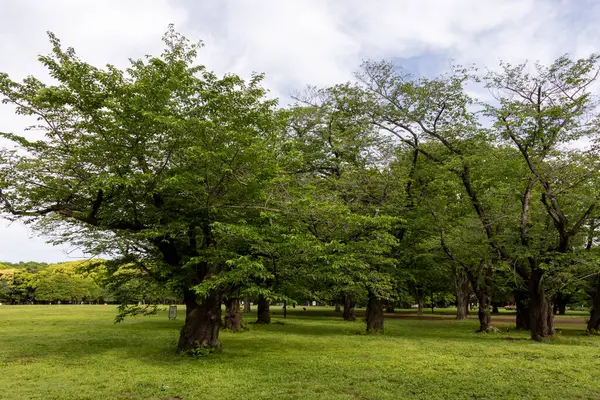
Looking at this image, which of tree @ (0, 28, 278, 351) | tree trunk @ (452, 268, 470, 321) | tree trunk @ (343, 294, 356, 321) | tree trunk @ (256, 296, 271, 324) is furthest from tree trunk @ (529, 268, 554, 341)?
tree trunk @ (343, 294, 356, 321)

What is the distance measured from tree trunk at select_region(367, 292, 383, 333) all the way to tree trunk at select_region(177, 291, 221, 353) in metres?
10.0

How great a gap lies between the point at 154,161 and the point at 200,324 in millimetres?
5144

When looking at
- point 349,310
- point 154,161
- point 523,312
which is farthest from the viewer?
point 349,310

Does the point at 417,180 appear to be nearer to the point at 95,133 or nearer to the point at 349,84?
the point at 349,84

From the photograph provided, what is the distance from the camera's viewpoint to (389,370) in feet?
35.4

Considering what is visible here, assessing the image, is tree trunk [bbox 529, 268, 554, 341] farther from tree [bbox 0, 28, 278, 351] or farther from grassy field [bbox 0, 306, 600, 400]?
tree [bbox 0, 28, 278, 351]

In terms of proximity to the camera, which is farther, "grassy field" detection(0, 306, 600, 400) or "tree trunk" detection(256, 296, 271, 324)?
"tree trunk" detection(256, 296, 271, 324)

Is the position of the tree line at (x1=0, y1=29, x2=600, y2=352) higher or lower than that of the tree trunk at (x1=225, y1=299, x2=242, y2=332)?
higher

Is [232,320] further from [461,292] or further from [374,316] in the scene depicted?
[461,292]

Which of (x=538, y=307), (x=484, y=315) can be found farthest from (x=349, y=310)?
(x=538, y=307)

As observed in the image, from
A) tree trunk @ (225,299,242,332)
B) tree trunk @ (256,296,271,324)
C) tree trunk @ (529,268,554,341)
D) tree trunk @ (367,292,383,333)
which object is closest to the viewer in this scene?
tree trunk @ (529,268,554,341)

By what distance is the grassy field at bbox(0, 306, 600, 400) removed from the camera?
849 centimetres

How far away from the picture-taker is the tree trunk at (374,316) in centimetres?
2137

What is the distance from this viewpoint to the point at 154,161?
504 inches
